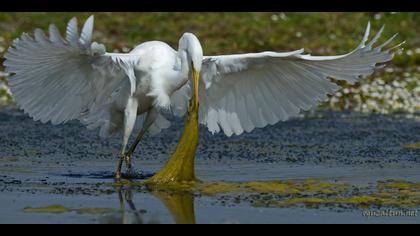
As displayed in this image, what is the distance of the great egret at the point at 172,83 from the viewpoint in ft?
34.0

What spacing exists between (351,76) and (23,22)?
1236 centimetres

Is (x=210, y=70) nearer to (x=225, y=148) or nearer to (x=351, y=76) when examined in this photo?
(x=351, y=76)

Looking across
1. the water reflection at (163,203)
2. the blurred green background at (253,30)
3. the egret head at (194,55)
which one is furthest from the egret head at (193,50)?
the blurred green background at (253,30)

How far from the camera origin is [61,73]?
10.6 metres

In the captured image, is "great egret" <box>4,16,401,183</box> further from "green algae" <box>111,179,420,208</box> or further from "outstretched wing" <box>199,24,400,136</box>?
"green algae" <box>111,179,420,208</box>

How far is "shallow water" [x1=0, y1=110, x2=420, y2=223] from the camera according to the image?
8.42 meters

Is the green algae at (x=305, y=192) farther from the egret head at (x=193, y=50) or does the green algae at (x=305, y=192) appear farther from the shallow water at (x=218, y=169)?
the egret head at (x=193, y=50)

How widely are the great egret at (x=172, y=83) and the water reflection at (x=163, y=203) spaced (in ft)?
2.61

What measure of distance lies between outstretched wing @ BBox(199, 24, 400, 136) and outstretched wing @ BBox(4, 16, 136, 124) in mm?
1116

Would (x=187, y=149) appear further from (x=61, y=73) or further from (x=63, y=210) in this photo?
(x=63, y=210)

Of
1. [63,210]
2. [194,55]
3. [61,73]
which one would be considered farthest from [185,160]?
[63,210]

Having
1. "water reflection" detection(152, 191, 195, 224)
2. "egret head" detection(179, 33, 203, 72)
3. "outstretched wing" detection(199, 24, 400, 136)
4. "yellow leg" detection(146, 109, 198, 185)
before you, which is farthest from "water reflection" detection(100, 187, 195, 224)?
"outstretched wing" detection(199, 24, 400, 136)
